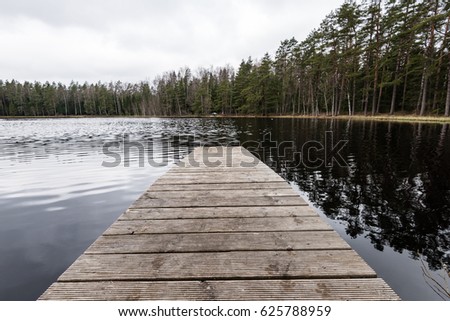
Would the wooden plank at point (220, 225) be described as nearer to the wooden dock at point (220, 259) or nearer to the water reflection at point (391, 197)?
the wooden dock at point (220, 259)

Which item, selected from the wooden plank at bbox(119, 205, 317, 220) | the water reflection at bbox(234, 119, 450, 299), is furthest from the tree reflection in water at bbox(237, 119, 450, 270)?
the wooden plank at bbox(119, 205, 317, 220)

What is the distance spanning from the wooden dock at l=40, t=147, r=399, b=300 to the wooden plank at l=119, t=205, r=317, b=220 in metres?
0.01

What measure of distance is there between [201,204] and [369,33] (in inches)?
1684

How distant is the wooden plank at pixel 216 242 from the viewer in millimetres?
2107

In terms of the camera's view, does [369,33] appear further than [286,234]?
Yes

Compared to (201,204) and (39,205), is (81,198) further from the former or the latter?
(201,204)

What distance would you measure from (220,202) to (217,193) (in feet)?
1.58

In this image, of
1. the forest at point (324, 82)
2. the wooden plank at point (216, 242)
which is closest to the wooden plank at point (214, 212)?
the wooden plank at point (216, 242)

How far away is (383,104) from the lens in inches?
1709

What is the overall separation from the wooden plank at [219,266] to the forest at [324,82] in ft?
108

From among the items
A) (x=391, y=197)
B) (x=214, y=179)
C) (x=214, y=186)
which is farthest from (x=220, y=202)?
(x=391, y=197)

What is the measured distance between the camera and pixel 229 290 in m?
1.58

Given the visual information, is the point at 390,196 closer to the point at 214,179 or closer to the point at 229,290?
the point at 214,179

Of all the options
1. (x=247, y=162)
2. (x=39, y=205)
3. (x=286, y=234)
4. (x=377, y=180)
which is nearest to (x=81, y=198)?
(x=39, y=205)
